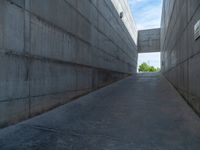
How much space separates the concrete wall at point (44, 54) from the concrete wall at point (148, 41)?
17669 mm

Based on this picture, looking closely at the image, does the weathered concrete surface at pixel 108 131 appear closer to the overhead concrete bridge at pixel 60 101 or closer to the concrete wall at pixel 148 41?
the overhead concrete bridge at pixel 60 101

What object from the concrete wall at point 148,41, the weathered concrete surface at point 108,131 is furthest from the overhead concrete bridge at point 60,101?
the concrete wall at point 148,41

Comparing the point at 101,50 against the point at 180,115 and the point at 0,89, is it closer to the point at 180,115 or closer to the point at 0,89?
→ the point at 180,115

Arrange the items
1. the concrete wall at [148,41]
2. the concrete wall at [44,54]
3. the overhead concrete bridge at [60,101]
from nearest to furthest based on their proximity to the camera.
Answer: the overhead concrete bridge at [60,101] < the concrete wall at [44,54] < the concrete wall at [148,41]

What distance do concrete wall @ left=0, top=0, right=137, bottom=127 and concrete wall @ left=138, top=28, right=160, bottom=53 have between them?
58.0ft

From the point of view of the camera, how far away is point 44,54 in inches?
141

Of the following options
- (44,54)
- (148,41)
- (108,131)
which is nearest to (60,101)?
(44,54)

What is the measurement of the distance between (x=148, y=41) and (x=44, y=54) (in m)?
21.5

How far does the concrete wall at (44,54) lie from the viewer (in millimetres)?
2705

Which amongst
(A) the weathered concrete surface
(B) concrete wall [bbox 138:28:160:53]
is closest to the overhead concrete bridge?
(A) the weathered concrete surface

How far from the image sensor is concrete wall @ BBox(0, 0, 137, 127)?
2.71 m

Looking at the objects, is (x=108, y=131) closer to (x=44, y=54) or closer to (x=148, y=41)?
(x=44, y=54)

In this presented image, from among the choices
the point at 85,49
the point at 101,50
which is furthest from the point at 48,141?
the point at 101,50

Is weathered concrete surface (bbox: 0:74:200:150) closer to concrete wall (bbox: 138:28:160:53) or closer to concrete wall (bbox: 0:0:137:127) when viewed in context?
concrete wall (bbox: 0:0:137:127)
